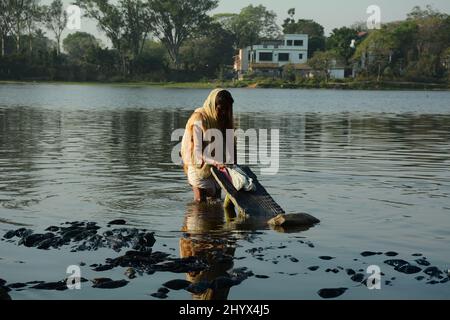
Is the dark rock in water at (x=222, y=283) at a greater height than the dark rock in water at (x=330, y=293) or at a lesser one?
greater

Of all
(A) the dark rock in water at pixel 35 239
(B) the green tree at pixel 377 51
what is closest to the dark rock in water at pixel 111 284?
(A) the dark rock in water at pixel 35 239

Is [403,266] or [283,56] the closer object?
[403,266]

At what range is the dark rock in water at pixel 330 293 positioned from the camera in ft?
20.9

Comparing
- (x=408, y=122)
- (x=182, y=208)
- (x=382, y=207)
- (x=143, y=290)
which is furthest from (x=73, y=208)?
(x=408, y=122)

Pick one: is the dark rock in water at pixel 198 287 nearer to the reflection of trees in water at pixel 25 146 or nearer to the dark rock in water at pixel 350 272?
the dark rock in water at pixel 350 272

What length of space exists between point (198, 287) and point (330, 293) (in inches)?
50.1

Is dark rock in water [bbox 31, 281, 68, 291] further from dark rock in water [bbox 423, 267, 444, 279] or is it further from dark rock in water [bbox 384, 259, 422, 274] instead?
dark rock in water [bbox 423, 267, 444, 279]

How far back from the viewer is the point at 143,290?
6.44m

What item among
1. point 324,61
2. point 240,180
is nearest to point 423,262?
point 240,180

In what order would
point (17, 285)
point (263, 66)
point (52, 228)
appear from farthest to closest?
point (263, 66) < point (52, 228) < point (17, 285)

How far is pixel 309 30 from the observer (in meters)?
125

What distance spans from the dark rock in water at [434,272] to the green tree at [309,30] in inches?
4196

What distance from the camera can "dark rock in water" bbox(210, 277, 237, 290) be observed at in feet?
21.4

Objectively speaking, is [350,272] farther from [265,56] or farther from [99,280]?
[265,56]
